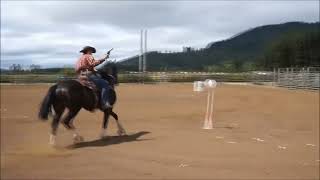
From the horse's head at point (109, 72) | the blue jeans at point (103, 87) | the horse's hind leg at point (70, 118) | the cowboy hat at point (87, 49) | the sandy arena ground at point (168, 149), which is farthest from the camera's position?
the horse's head at point (109, 72)

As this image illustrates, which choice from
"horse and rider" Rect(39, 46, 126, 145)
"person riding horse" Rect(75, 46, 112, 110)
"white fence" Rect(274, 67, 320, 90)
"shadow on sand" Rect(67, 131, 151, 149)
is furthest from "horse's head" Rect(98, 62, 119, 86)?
"white fence" Rect(274, 67, 320, 90)

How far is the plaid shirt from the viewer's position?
10.5 metres

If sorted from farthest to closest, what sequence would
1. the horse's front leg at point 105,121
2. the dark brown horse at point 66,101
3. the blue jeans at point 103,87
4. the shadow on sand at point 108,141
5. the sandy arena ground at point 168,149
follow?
the horse's front leg at point 105,121 < the blue jeans at point 103,87 < the shadow on sand at point 108,141 < the dark brown horse at point 66,101 < the sandy arena ground at point 168,149

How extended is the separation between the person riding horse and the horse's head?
0.18 meters

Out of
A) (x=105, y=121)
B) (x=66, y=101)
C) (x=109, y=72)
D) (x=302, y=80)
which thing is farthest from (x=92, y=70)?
(x=302, y=80)

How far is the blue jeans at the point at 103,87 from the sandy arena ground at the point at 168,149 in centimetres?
88

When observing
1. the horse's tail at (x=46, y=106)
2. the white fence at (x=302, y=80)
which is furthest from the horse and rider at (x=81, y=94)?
the white fence at (x=302, y=80)

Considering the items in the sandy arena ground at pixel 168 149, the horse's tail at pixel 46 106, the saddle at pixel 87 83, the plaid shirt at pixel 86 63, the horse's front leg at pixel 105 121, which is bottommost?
the sandy arena ground at pixel 168 149

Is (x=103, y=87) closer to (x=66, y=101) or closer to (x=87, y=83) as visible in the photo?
(x=87, y=83)

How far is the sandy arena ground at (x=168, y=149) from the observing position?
909 cm

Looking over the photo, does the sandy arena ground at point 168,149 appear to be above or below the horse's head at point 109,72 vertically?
below

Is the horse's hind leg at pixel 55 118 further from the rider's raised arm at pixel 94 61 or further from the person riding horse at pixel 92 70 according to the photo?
the rider's raised arm at pixel 94 61

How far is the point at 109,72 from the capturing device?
12.6m

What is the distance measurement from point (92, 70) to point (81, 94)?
861 mm
